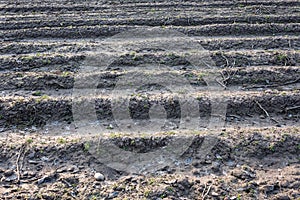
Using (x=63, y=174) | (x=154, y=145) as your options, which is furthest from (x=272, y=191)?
(x=63, y=174)

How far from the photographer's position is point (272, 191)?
9.68ft

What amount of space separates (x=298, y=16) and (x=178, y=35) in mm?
2030

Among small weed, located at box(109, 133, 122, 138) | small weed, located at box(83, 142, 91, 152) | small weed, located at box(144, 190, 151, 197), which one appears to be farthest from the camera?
small weed, located at box(109, 133, 122, 138)

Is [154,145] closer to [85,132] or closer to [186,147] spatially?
[186,147]

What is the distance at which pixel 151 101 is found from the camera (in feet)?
12.8

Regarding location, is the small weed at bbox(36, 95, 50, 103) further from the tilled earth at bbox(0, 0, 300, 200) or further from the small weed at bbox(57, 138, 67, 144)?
the small weed at bbox(57, 138, 67, 144)

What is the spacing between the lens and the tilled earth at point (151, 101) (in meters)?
3.03

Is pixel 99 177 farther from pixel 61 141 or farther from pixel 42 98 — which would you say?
pixel 42 98

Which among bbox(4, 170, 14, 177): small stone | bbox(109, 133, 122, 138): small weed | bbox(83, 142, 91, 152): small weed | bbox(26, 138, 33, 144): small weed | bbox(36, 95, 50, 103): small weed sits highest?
bbox(36, 95, 50, 103): small weed

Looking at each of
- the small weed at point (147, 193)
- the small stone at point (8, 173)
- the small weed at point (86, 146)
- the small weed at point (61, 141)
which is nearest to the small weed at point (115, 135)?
the small weed at point (86, 146)

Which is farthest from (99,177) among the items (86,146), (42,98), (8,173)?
(42,98)

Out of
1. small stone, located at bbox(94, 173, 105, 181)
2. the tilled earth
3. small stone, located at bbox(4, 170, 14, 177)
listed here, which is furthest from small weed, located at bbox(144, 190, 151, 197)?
small stone, located at bbox(4, 170, 14, 177)

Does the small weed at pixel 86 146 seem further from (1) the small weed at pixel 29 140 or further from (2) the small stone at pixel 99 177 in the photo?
(1) the small weed at pixel 29 140

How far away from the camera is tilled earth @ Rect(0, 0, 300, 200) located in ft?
9.93
